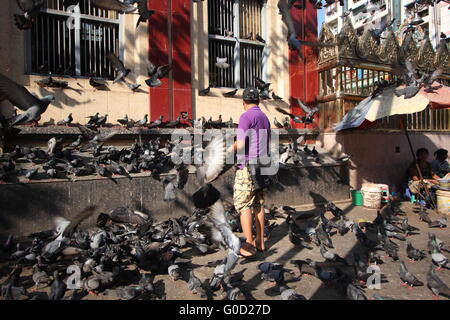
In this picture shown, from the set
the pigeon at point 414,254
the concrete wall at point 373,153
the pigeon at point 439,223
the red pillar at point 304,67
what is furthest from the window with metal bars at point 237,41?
the pigeon at point 414,254

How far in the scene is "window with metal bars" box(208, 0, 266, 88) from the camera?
8.66 m

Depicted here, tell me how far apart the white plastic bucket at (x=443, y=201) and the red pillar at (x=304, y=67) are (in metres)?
3.72

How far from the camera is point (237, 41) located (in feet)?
29.2

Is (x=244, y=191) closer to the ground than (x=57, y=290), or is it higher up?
higher up

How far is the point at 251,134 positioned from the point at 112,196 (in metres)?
3.05

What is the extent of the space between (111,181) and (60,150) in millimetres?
1280

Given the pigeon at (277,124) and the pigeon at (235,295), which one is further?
the pigeon at (277,124)

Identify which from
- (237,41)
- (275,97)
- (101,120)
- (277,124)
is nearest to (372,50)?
(275,97)

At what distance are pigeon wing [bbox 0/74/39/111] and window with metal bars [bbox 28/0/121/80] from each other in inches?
79.5

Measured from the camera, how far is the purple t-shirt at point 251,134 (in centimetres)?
391

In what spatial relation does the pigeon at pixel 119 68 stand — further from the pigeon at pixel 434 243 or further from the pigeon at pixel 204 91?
the pigeon at pixel 434 243

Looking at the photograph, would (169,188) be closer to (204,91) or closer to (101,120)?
(101,120)

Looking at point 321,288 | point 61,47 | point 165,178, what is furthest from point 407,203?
point 61,47
